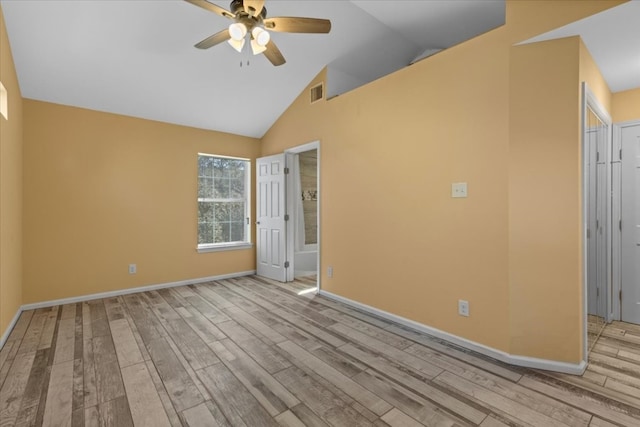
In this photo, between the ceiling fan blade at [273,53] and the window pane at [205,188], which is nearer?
the ceiling fan blade at [273,53]

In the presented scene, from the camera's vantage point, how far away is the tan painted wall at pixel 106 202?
3514 mm

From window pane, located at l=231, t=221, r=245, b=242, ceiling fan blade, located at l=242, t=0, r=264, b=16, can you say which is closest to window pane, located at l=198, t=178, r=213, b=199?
window pane, located at l=231, t=221, r=245, b=242

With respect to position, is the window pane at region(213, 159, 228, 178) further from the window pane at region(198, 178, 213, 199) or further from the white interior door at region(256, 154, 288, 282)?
the white interior door at region(256, 154, 288, 282)

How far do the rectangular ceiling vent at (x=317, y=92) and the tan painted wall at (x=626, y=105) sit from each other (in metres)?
3.23

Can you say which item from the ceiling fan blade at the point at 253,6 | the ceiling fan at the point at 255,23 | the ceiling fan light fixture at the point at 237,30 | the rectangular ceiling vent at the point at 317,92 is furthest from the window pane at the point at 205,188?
the ceiling fan blade at the point at 253,6

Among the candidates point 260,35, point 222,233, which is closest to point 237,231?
point 222,233

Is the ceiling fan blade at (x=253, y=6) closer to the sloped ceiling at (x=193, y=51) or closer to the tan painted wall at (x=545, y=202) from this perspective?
the sloped ceiling at (x=193, y=51)

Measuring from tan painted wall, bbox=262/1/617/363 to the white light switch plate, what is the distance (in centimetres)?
4

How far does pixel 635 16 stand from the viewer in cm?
185

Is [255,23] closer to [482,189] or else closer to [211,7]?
[211,7]

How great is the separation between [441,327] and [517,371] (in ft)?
2.12

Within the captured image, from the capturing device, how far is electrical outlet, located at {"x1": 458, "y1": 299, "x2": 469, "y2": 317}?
2.55 m

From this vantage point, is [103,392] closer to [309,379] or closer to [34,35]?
[309,379]

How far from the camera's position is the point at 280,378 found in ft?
6.89
